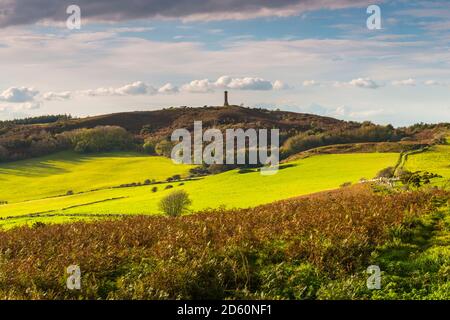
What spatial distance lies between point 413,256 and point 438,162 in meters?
52.8

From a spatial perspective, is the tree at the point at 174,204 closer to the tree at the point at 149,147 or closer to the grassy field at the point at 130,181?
the grassy field at the point at 130,181

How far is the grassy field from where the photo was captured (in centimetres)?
6025

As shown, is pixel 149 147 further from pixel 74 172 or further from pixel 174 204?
pixel 174 204

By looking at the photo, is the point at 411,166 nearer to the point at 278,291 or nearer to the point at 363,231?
the point at 363,231

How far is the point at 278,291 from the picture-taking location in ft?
42.0

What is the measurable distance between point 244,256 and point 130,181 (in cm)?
10106

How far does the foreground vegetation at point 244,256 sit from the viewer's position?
41.4 feet

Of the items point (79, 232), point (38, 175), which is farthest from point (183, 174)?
point (79, 232)

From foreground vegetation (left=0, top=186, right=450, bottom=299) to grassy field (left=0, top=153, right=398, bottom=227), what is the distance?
20.1 metres

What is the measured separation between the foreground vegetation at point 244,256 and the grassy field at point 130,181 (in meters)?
20.1

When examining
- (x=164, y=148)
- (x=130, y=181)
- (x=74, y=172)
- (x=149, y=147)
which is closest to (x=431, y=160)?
(x=130, y=181)

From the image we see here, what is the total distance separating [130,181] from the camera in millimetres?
113375

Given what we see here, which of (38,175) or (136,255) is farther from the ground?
(136,255)

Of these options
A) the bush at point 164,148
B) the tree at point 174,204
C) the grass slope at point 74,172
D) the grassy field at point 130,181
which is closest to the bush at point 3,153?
the grass slope at point 74,172
